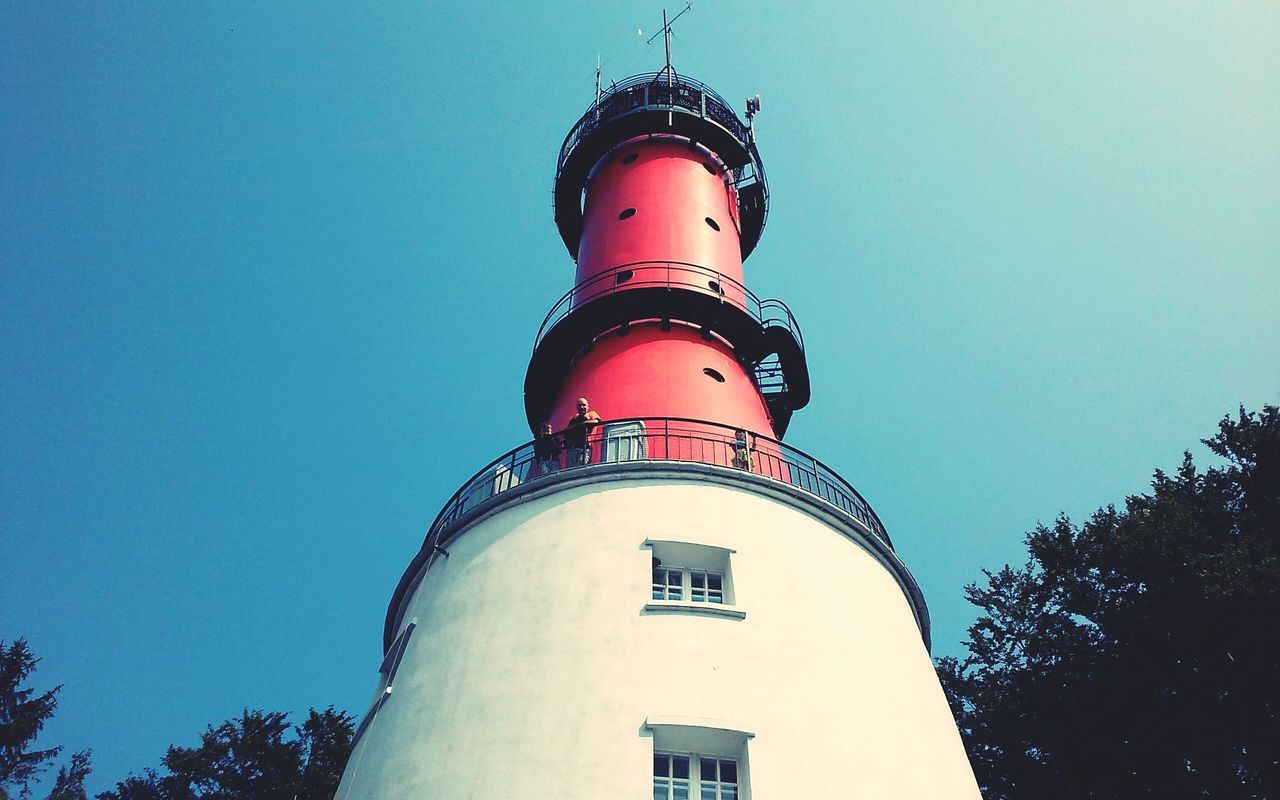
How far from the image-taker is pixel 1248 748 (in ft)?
63.3

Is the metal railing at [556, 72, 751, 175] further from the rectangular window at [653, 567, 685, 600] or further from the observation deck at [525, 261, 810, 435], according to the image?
the rectangular window at [653, 567, 685, 600]

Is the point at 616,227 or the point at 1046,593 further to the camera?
the point at 1046,593

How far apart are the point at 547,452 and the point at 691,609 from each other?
4.41 metres

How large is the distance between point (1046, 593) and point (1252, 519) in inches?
200

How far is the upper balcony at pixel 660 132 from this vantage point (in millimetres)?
25156

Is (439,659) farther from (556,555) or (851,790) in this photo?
(851,790)

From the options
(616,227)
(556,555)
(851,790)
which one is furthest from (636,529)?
(616,227)

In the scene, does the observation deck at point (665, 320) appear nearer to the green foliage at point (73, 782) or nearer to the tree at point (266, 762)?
the tree at point (266, 762)

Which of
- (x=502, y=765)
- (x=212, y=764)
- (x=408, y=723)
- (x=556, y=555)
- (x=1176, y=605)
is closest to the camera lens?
(x=502, y=765)

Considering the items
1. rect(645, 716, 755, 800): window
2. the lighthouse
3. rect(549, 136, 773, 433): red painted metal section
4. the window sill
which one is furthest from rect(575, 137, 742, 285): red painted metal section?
rect(645, 716, 755, 800): window

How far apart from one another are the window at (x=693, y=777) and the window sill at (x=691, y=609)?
2.00m

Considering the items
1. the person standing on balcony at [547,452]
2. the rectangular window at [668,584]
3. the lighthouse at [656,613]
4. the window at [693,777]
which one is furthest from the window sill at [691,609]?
the person standing on balcony at [547,452]

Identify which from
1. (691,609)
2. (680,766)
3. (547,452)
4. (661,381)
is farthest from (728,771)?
(661,381)

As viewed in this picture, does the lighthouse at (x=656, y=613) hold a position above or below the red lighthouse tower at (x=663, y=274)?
below
